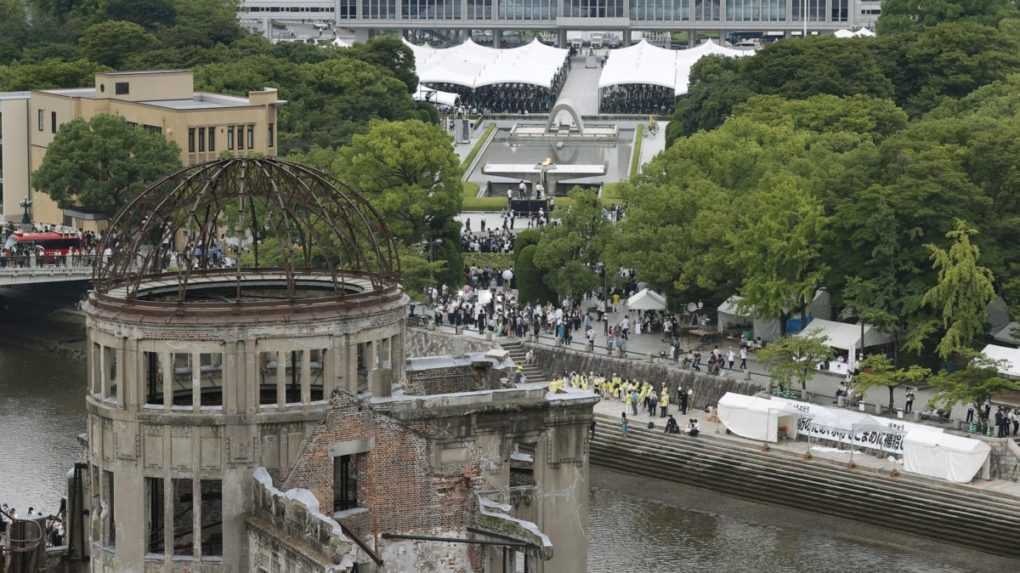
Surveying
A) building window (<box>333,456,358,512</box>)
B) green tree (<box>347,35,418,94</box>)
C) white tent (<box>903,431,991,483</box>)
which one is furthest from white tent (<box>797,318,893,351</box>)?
green tree (<box>347,35,418,94</box>)

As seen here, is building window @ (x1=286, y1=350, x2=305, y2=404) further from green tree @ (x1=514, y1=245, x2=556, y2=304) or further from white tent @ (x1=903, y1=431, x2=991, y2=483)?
green tree @ (x1=514, y1=245, x2=556, y2=304)

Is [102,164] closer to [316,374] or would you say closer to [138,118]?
[138,118]

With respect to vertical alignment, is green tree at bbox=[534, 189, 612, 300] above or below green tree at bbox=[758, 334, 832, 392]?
above

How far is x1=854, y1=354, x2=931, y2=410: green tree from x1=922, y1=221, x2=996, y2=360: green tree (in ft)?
8.14

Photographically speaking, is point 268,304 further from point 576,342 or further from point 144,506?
point 576,342

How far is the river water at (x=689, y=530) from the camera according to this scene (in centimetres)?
7788

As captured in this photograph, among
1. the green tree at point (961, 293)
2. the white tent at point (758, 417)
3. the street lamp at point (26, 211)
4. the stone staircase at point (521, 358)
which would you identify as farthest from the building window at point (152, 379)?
the street lamp at point (26, 211)

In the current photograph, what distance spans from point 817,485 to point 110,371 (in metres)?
37.5

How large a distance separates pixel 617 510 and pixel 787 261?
60.9 ft

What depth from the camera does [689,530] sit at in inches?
3250

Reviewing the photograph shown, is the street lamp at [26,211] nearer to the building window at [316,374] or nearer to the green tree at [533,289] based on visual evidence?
the green tree at [533,289]

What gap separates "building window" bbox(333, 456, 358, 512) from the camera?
52.6 meters

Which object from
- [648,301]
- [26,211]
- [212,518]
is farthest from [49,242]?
[212,518]

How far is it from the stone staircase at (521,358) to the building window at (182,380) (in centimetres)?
4343
